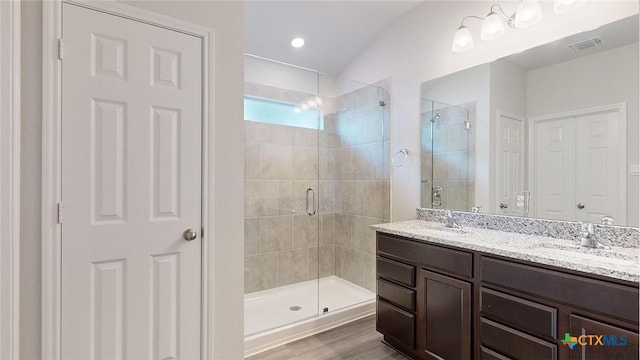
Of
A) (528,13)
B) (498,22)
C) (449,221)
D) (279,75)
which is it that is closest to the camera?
(528,13)

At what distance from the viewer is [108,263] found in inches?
A: 60.1

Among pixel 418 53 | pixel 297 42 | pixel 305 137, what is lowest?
pixel 305 137

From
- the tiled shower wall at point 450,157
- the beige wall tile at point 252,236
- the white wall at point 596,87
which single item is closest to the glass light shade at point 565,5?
the white wall at point 596,87

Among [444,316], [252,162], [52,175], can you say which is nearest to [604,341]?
[444,316]

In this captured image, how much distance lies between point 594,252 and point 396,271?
110 cm

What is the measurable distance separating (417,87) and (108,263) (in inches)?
104

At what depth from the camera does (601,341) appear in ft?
4.19

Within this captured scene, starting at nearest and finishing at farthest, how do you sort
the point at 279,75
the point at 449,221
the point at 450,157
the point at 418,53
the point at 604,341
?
1. the point at 604,341
2. the point at 449,221
3. the point at 450,157
4. the point at 418,53
5. the point at 279,75

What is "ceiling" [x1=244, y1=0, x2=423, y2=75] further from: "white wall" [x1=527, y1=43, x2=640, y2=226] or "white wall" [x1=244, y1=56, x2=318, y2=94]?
"white wall" [x1=527, y1=43, x2=640, y2=226]

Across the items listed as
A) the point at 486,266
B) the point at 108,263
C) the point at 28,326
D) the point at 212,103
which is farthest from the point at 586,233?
the point at 28,326

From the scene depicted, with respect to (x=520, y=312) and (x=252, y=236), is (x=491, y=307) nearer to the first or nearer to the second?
(x=520, y=312)
